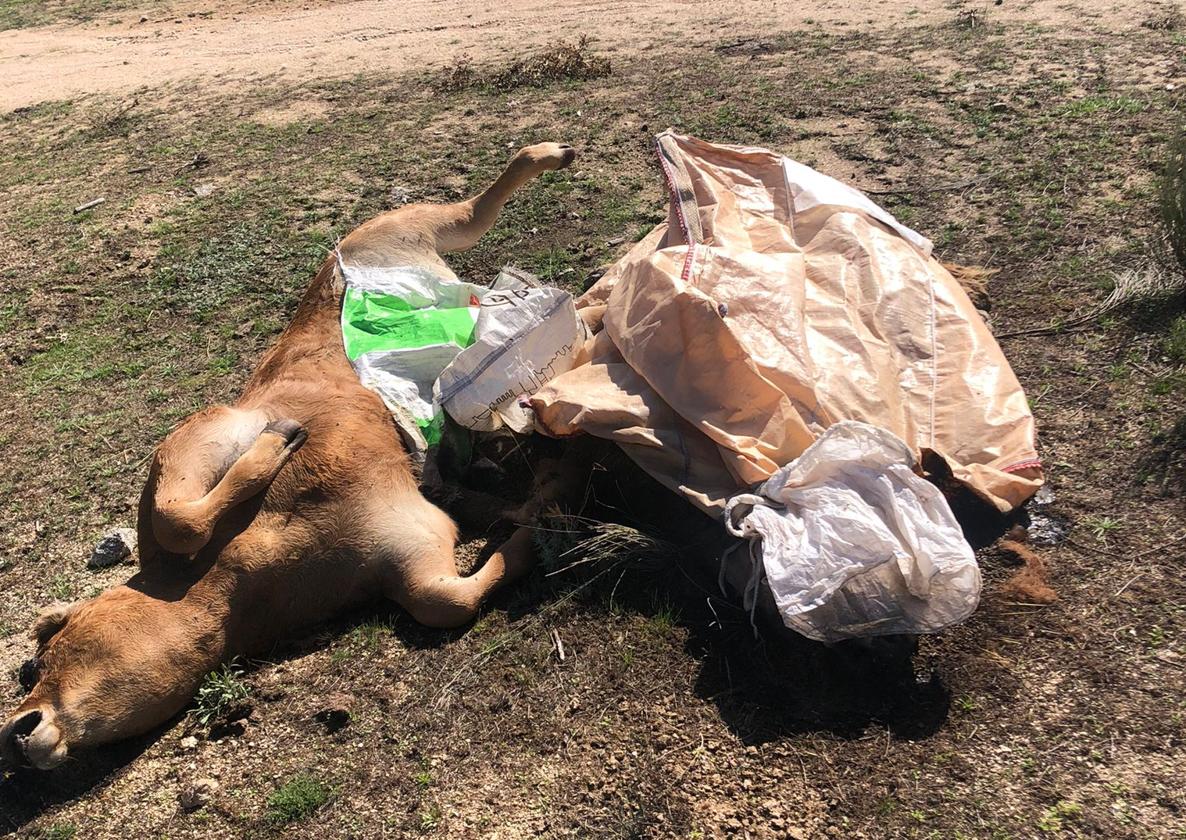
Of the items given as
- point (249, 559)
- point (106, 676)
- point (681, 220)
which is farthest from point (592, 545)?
point (106, 676)

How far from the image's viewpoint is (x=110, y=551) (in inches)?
177

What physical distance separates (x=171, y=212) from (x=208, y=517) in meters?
4.87

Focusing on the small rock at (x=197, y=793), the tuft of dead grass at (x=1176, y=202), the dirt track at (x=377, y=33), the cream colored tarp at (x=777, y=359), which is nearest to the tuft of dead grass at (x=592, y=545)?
the cream colored tarp at (x=777, y=359)

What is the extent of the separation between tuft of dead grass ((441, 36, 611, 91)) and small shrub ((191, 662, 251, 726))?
703 centimetres

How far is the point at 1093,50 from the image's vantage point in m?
7.72

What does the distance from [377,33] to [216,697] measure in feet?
36.5

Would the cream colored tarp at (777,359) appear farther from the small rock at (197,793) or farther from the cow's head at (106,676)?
the small rock at (197,793)

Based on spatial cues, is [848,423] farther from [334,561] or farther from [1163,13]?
[1163,13]

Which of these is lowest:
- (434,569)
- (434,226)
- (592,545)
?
(434,569)

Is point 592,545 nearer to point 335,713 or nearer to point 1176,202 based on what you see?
point 335,713

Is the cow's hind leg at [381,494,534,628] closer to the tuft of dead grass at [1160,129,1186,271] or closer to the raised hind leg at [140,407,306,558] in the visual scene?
the raised hind leg at [140,407,306,558]

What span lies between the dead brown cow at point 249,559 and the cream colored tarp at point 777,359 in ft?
2.68

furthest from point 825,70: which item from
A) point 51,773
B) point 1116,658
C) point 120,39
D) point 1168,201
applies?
point 120,39

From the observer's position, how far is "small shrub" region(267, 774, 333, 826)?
3252mm
